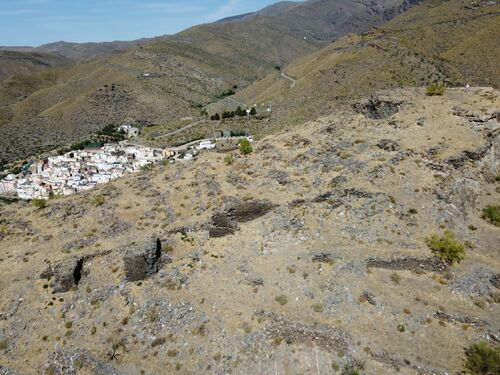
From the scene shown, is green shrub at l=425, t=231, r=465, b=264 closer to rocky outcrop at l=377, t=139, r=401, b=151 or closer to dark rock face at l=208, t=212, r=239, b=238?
rocky outcrop at l=377, t=139, r=401, b=151

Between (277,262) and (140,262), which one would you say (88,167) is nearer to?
(140,262)

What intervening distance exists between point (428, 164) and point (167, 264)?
16.4m

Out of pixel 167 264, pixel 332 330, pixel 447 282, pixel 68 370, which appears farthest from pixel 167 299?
pixel 447 282

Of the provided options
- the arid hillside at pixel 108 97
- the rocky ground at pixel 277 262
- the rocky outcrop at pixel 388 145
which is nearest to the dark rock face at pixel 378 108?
the rocky ground at pixel 277 262

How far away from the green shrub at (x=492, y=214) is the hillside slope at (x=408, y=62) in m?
44.2

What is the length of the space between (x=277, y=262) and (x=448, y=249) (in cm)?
833

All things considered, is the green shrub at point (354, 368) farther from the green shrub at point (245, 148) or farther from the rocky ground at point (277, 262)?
the green shrub at point (245, 148)

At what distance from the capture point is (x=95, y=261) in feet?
74.1

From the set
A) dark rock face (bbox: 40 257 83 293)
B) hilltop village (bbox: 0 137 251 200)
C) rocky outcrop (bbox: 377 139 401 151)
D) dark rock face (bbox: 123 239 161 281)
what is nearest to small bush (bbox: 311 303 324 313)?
dark rock face (bbox: 123 239 161 281)

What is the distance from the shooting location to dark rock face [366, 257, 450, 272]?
2002 centimetres

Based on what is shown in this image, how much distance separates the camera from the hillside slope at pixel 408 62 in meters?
70.2

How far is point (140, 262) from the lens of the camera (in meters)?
21.3

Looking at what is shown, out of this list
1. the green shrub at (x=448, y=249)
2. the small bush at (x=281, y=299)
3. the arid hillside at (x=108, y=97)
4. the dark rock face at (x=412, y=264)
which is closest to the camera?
the small bush at (x=281, y=299)

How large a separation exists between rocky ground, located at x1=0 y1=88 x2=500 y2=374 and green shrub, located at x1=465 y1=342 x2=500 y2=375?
42 centimetres
